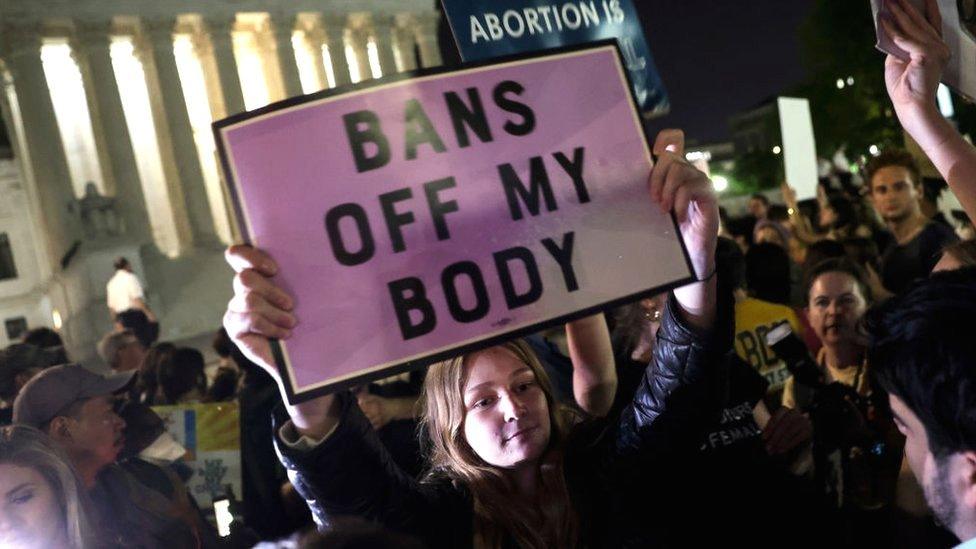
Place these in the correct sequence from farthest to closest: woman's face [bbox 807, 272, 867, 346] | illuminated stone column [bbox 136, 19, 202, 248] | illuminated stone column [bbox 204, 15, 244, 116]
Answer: illuminated stone column [bbox 204, 15, 244, 116]
illuminated stone column [bbox 136, 19, 202, 248]
woman's face [bbox 807, 272, 867, 346]

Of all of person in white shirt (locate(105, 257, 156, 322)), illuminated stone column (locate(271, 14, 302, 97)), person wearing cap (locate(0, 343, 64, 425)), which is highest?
illuminated stone column (locate(271, 14, 302, 97))

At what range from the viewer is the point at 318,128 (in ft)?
6.74

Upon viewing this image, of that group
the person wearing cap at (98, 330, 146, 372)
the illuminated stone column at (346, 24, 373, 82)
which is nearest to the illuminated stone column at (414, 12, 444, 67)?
the illuminated stone column at (346, 24, 373, 82)

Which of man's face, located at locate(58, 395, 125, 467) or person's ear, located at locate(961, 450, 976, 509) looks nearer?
person's ear, located at locate(961, 450, 976, 509)

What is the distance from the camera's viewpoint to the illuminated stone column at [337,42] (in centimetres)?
2979

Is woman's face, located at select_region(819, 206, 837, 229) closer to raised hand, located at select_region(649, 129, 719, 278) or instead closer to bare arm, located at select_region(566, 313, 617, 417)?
bare arm, located at select_region(566, 313, 617, 417)

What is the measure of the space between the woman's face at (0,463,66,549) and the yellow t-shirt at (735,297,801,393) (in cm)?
238

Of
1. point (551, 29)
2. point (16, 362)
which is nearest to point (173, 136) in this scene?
point (16, 362)

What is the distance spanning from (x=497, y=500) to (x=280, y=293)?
2.24 ft

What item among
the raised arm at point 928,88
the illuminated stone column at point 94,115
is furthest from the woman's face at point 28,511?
the illuminated stone column at point 94,115

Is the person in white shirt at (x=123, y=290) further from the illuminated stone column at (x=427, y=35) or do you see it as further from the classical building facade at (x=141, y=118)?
the illuminated stone column at (x=427, y=35)

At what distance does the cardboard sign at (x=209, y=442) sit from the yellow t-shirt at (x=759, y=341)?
2.39 m

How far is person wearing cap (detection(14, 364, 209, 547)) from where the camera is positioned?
301cm

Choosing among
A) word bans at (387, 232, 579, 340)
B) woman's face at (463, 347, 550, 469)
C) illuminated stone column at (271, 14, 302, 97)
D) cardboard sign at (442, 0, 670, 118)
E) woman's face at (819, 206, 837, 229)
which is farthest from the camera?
illuminated stone column at (271, 14, 302, 97)
